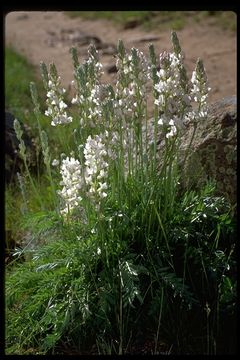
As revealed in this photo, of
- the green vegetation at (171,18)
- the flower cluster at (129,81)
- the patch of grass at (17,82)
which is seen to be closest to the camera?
the flower cluster at (129,81)

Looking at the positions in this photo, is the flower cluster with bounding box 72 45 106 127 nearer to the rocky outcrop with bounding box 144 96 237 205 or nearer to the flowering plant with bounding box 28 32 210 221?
the flowering plant with bounding box 28 32 210 221

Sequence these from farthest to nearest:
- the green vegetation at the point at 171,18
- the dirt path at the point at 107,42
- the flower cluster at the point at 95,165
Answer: the green vegetation at the point at 171,18 < the dirt path at the point at 107,42 < the flower cluster at the point at 95,165

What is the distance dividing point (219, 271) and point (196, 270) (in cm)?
12

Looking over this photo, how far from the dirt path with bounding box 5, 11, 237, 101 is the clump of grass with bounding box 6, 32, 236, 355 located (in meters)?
4.09

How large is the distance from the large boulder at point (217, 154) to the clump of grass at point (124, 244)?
0.93 feet

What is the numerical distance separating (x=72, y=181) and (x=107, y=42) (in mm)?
6503

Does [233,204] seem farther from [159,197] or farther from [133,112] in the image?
[133,112]

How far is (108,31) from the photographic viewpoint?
10172mm

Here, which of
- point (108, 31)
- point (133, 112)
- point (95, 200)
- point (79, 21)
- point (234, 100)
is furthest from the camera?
point (79, 21)

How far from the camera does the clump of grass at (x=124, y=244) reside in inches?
131

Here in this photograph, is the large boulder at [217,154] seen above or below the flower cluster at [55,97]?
below

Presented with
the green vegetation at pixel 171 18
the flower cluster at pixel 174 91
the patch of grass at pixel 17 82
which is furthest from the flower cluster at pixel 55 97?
the green vegetation at pixel 171 18

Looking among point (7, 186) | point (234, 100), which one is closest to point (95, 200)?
point (234, 100)

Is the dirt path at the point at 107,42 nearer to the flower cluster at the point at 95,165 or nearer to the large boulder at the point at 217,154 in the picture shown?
the large boulder at the point at 217,154
